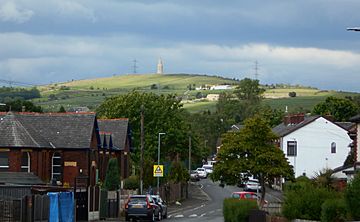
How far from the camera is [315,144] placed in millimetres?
100625

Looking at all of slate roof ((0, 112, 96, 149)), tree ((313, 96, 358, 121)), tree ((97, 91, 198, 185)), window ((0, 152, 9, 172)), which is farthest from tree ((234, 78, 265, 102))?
window ((0, 152, 9, 172))

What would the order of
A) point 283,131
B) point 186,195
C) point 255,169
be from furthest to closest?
point 283,131 → point 186,195 → point 255,169

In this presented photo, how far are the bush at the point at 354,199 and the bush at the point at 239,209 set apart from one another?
39.7 ft

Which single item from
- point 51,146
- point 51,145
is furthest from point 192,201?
point 51,146

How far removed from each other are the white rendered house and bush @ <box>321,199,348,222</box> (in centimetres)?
6698

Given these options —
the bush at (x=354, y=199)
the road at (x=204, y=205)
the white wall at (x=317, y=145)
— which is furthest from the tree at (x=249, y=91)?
the bush at (x=354, y=199)

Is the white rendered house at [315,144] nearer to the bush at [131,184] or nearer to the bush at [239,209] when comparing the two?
the bush at [131,184]

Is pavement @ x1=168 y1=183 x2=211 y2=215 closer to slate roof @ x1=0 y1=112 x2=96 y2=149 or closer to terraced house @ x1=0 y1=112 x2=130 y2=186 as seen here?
terraced house @ x1=0 y1=112 x2=130 y2=186

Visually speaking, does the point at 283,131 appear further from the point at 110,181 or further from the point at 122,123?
the point at 110,181

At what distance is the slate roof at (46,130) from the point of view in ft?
213

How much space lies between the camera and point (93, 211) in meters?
55.9

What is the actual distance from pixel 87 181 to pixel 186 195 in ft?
93.6

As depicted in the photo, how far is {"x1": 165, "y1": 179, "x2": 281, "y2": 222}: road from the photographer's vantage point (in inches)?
2356

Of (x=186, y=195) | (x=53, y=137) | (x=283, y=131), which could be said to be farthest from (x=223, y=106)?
(x=53, y=137)
